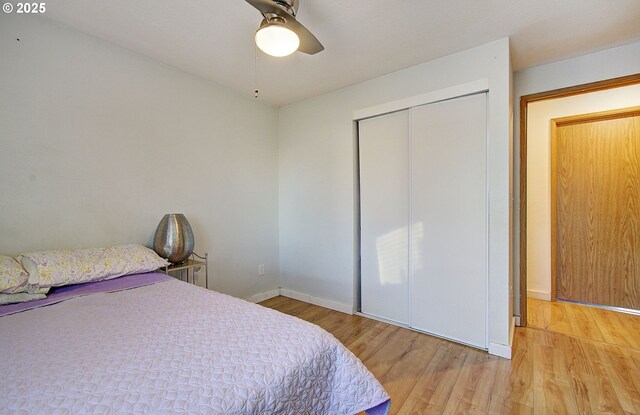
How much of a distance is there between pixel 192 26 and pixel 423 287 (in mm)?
2693

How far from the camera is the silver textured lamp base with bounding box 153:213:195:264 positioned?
2162 mm

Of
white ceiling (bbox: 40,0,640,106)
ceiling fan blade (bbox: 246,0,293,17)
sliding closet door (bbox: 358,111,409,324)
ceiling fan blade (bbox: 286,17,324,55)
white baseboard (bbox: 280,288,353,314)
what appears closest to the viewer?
ceiling fan blade (bbox: 246,0,293,17)

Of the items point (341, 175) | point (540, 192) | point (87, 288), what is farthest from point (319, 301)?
point (540, 192)

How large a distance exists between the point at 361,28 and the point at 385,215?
1571 millimetres

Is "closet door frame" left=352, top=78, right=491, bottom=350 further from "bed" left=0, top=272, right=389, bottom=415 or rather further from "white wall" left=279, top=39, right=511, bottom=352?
"bed" left=0, top=272, right=389, bottom=415

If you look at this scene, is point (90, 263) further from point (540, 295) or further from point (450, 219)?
point (540, 295)

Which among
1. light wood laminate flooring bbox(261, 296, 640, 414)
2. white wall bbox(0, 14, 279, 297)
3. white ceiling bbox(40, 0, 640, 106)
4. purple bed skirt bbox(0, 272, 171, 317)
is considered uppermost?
white ceiling bbox(40, 0, 640, 106)

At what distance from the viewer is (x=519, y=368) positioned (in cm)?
193

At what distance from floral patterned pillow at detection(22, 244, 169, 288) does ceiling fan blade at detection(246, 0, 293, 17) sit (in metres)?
1.72

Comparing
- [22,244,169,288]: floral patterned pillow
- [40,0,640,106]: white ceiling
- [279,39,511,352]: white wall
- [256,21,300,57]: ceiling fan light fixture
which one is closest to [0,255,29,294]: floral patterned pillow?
[22,244,169,288]: floral patterned pillow

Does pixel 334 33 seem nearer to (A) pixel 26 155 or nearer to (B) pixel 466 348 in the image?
(A) pixel 26 155

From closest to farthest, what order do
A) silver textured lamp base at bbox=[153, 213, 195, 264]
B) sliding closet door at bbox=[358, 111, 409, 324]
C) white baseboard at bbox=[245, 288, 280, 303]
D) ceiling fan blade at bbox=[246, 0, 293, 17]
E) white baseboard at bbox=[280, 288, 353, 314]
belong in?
ceiling fan blade at bbox=[246, 0, 293, 17]
silver textured lamp base at bbox=[153, 213, 195, 264]
sliding closet door at bbox=[358, 111, 409, 324]
white baseboard at bbox=[280, 288, 353, 314]
white baseboard at bbox=[245, 288, 280, 303]

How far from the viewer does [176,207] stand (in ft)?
8.20

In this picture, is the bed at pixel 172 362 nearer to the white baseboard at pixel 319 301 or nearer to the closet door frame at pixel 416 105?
the closet door frame at pixel 416 105
